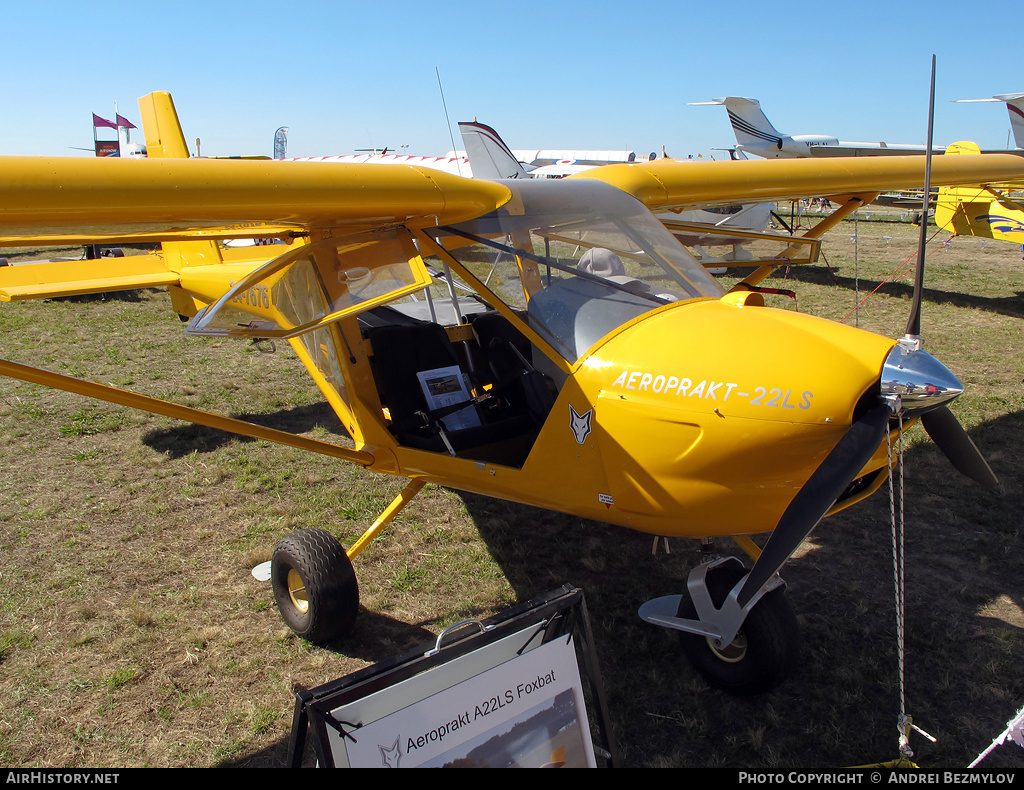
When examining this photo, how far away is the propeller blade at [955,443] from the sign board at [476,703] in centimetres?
176

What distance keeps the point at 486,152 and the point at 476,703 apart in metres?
13.8

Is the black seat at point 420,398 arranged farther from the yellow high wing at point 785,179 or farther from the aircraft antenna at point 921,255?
the aircraft antenna at point 921,255

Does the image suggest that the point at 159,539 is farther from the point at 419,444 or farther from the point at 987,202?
the point at 987,202

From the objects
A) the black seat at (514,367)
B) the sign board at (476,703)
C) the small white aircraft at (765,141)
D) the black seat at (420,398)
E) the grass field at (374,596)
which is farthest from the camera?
the small white aircraft at (765,141)

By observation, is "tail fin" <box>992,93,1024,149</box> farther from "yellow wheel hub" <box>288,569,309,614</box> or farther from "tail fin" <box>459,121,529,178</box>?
"yellow wheel hub" <box>288,569,309,614</box>

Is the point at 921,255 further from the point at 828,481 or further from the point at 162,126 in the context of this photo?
the point at 162,126

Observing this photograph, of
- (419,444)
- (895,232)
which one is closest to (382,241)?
(419,444)

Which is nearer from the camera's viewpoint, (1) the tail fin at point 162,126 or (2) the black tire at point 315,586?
(2) the black tire at point 315,586

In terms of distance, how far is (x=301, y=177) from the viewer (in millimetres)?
2803

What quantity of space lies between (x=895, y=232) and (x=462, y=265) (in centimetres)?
2335

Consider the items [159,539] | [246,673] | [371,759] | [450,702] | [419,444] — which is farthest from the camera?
[159,539]

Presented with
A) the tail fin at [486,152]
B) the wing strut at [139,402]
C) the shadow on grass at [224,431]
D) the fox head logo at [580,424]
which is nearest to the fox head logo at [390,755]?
the fox head logo at [580,424]

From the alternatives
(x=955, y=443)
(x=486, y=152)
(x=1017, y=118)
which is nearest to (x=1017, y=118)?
(x=1017, y=118)

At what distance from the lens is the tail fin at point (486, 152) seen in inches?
552
